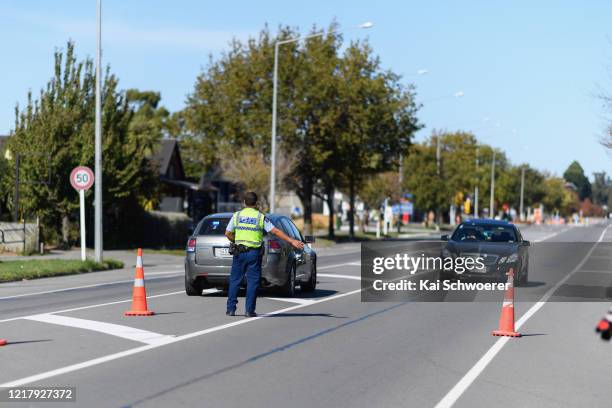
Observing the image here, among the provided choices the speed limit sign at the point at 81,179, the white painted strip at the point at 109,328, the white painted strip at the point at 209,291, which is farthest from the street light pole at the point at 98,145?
the white painted strip at the point at 109,328


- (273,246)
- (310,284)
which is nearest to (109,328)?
(273,246)

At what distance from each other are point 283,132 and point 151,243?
1074cm

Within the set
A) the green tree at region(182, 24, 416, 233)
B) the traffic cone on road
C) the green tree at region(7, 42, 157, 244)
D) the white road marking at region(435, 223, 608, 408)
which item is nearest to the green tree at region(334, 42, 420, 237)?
the green tree at region(182, 24, 416, 233)

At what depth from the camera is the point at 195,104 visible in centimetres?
5434

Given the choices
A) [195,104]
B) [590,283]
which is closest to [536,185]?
[195,104]

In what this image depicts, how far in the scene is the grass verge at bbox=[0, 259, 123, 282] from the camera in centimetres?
2364

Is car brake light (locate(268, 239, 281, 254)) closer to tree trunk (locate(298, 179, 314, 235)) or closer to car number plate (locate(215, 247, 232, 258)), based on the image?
car number plate (locate(215, 247, 232, 258))

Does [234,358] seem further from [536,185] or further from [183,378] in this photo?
[536,185]

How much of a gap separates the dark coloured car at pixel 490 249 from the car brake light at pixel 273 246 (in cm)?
582

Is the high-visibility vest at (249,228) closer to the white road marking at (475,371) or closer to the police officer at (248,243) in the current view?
the police officer at (248,243)

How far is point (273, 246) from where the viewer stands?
17.6 metres

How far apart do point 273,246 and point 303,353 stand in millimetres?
6510

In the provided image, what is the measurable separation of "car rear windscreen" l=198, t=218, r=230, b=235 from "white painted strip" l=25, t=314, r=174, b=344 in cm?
412

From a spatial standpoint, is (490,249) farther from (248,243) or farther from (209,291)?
(248,243)
